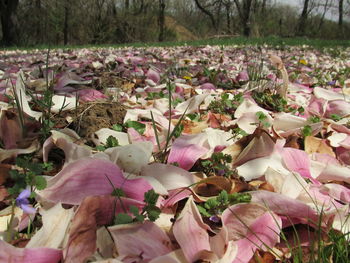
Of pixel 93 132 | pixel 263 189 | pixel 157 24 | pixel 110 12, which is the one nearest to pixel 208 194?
pixel 263 189

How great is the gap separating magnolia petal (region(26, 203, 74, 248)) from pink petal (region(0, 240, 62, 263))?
0.03 m

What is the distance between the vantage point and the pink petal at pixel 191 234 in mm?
820

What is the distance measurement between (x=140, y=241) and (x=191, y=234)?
116mm

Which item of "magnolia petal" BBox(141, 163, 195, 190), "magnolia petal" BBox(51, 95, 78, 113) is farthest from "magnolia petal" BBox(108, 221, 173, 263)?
"magnolia petal" BBox(51, 95, 78, 113)

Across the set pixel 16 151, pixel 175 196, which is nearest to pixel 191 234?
pixel 175 196

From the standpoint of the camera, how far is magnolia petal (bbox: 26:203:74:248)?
2.72 feet

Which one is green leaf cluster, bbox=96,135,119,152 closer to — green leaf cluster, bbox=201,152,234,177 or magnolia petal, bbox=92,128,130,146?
magnolia petal, bbox=92,128,130,146

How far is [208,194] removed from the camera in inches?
43.6

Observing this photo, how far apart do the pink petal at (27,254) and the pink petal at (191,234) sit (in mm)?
267

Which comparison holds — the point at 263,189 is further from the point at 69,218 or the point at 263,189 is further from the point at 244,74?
the point at 244,74

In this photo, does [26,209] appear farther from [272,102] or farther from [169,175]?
[272,102]

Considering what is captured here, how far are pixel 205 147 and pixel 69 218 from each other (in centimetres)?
61

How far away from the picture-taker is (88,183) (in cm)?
97

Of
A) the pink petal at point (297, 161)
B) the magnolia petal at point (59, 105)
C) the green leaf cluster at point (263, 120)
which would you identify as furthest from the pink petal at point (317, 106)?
Answer: the magnolia petal at point (59, 105)
